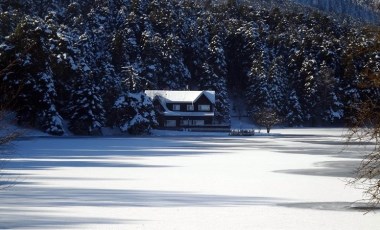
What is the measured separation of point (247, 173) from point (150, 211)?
10.7 metres

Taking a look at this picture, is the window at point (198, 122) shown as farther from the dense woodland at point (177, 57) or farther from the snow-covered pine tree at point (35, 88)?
the snow-covered pine tree at point (35, 88)

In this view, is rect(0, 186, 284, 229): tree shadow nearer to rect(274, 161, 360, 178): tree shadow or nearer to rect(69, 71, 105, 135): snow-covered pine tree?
rect(274, 161, 360, 178): tree shadow

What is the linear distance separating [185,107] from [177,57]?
10.0 m

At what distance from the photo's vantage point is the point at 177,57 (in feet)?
283

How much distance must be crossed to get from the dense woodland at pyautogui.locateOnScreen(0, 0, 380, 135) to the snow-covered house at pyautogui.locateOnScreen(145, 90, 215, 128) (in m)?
3.32

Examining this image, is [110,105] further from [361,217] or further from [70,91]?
[361,217]

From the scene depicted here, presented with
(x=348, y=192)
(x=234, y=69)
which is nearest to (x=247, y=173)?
(x=348, y=192)

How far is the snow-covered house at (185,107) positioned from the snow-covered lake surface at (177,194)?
150 feet

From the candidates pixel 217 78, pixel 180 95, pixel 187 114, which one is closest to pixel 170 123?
pixel 187 114

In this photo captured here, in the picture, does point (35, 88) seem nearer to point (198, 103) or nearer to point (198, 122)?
point (198, 103)

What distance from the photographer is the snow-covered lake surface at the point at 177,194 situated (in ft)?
47.6

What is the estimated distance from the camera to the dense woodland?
63812 millimetres

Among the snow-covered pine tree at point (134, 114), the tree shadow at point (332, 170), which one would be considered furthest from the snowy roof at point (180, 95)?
the tree shadow at point (332, 170)

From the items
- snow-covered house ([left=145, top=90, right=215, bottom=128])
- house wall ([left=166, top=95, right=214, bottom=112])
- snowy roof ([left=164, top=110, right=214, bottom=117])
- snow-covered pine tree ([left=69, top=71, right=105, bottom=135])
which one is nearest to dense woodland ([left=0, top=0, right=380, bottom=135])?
snow-covered pine tree ([left=69, top=71, right=105, bottom=135])
